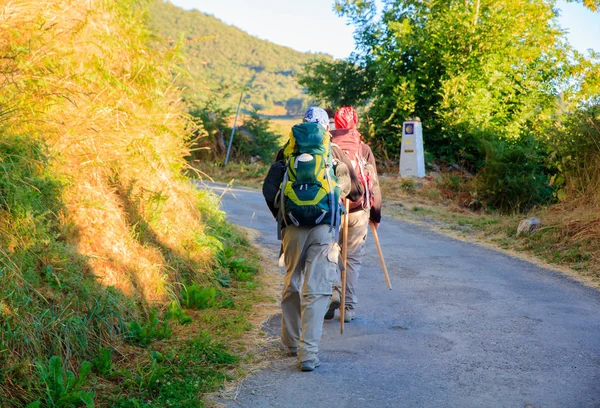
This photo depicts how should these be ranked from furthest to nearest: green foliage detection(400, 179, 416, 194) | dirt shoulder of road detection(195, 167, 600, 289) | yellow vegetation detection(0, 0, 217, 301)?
green foliage detection(400, 179, 416, 194), dirt shoulder of road detection(195, 167, 600, 289), yellow vegetation detection(0, 0, 217, 301)

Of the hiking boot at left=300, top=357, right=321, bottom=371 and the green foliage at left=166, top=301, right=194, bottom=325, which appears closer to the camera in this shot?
the hiking boot at left=300, top=357, right=321, bottom=371

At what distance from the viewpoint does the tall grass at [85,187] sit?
15.4 ft

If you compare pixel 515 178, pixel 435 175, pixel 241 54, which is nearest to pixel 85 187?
pixel 515 178

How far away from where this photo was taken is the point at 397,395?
460 cm

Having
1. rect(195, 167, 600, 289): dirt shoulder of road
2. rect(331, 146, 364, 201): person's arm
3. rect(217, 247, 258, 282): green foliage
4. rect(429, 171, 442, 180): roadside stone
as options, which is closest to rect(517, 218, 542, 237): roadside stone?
rect(195, 167, 600, 289): dirt shoulder of road

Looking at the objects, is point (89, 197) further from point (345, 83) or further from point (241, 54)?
point (241, 54)

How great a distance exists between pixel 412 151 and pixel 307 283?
53.3ft

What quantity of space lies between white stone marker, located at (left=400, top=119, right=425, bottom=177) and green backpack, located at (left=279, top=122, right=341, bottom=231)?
52.2 ft

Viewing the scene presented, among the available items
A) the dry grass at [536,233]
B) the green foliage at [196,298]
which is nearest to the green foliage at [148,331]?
the green foliage at [196,298]

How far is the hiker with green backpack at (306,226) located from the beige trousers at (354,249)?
1110mm

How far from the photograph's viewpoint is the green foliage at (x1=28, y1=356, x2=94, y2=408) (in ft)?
13.1

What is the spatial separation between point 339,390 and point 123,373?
1494 mm

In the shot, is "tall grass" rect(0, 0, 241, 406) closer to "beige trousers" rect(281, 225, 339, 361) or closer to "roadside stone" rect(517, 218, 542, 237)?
"beige trousers" rect(281, 225, 339, 361)

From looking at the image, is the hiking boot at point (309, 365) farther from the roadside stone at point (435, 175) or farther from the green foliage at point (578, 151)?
the roadside stone at point (435, 175)
